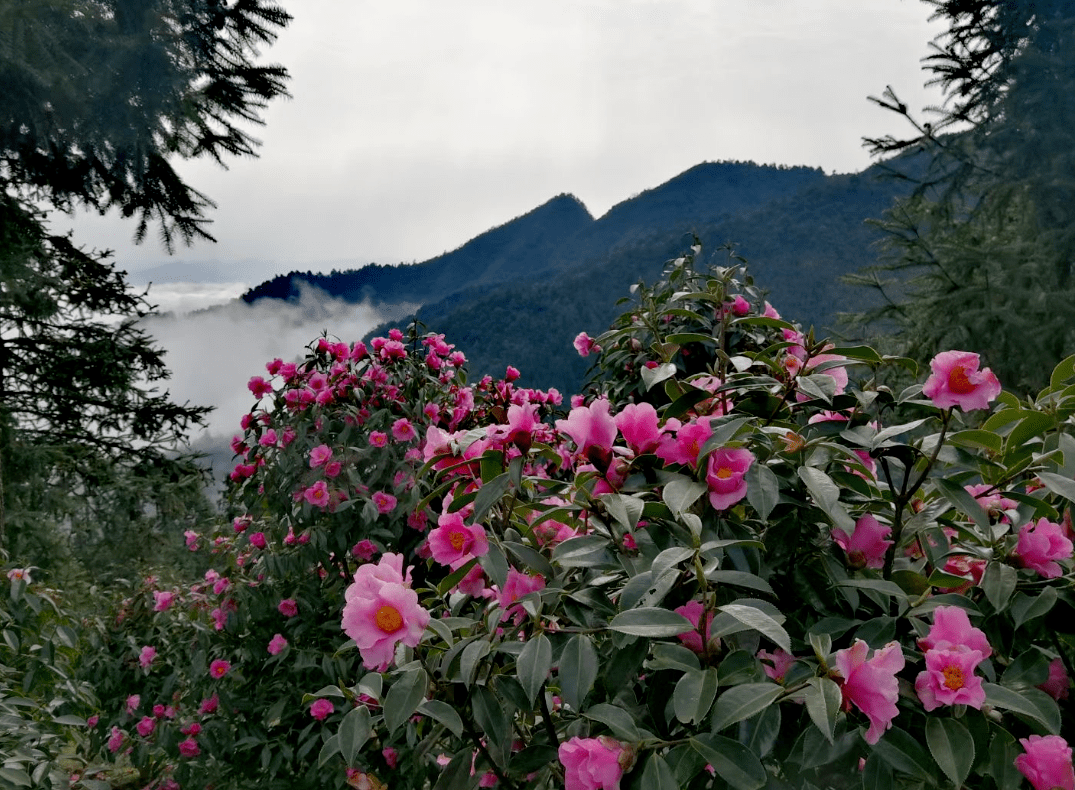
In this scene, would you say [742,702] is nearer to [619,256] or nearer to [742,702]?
[742,702]

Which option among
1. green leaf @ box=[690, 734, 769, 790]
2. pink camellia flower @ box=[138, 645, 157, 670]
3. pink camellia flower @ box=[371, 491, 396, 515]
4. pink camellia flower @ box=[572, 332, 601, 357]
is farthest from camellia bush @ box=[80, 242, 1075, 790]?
pink camellia flower @ box=[138, 645, 157, 670]

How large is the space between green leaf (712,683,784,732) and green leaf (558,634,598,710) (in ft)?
0.39

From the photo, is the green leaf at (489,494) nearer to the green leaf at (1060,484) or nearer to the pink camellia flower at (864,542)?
the pink camellia flower at (864,542)

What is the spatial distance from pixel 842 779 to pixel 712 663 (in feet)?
0.59

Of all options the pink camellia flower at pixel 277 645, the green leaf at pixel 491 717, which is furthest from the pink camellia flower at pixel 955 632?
the pink camellia flower at pixel 277 645

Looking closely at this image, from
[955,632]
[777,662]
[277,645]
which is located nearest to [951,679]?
[955,632]

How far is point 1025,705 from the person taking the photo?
0.68 meters

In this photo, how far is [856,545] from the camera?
84 cm

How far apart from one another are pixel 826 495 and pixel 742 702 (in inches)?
8.6

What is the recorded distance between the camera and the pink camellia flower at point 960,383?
0.78m

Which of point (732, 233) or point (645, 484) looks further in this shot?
point (732, 233)

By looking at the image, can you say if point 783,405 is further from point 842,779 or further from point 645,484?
point 842,779

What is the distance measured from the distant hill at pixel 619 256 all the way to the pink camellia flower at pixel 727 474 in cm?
928

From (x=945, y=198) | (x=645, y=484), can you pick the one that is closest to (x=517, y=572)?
(x=645, y=484)
